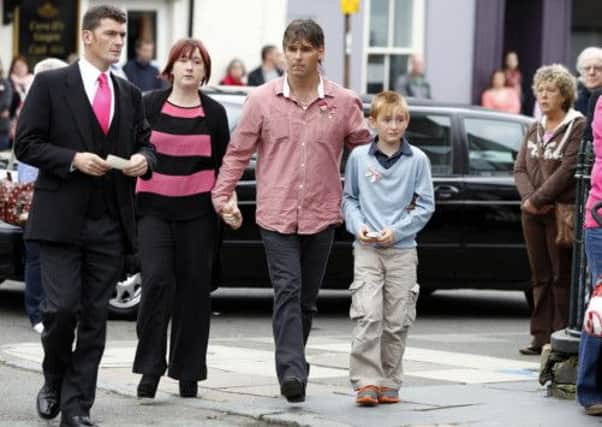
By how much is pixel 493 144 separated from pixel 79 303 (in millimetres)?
6272

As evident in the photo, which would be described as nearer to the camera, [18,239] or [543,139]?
[543,139]

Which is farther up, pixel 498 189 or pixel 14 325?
pixel 498 189

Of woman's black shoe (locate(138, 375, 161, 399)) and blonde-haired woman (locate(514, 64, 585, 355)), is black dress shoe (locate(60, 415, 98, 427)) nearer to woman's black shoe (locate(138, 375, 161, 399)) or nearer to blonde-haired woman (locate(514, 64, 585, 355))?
woman's black shoe (locate(138, 375, 161, 399))

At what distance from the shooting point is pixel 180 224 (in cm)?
943

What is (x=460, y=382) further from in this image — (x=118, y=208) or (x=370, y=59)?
(x=370, y=59)

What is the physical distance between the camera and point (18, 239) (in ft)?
43.1

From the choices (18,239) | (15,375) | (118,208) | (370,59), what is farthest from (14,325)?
(370,59)

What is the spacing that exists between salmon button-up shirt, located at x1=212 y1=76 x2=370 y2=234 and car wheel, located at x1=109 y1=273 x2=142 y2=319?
3910mm

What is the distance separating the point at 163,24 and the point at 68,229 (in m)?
17.9

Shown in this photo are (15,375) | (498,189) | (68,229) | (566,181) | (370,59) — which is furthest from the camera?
(370,59)

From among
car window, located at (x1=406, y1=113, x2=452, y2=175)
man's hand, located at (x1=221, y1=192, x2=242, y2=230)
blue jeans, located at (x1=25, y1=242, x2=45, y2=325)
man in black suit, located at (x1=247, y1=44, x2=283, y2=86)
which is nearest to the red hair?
man's hand, located at (x1=221, y1=192, x2=242, y2=230)

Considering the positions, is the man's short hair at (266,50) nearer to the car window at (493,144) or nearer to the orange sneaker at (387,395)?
the car window at (493,144)

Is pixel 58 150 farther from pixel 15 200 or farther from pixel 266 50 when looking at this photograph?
pixel 266 50

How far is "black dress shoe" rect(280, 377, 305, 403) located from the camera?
9047mm
